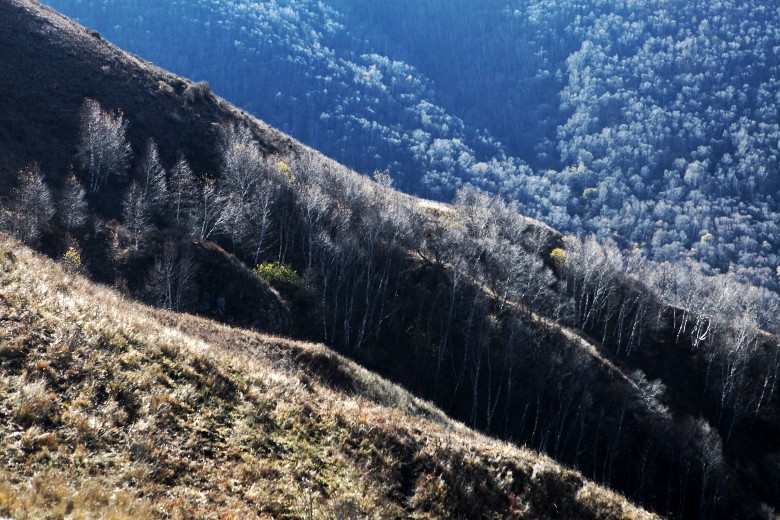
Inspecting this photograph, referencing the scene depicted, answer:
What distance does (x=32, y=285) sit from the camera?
1481 cm

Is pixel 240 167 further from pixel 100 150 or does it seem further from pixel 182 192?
pixel 100 150

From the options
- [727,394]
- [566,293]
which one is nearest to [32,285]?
[566,293]

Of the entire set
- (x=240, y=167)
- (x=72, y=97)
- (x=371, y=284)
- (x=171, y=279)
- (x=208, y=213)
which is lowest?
(x=171, y=279)

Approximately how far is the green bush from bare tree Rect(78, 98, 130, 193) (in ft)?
69.2

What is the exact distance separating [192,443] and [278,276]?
4205 centimetres

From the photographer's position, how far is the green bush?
5291 cm

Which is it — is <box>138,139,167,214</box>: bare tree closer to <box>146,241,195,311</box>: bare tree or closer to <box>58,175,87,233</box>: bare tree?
<box>58,175,87,233</box>: bare tree

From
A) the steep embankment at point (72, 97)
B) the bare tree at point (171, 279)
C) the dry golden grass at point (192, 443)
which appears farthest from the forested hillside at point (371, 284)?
the dry golden grass at point (192, 443)

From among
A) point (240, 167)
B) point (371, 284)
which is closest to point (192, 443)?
point (371, 284)

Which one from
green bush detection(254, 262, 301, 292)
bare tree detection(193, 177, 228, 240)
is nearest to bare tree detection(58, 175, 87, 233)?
bare tree detection(193, 177, 228, 240)

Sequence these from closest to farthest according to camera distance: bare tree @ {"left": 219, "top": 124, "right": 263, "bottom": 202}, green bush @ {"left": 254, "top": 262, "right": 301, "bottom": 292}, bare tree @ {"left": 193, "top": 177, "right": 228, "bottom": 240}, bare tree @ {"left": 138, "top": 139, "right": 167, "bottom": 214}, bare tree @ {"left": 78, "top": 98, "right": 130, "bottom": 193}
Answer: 1. green bush @ {"left": 254, "top": 262, "right": 301, "bottom": 292}
2. bare tree @ {"left": 193, "top": 177, "right": 228, "bottom": 240}
3. bare tree @ {"left": 138, "top": 139, "right": 167, "bottom": 214}
4. bare tree @ {"left": 78, "top": 98, "right": 130, "bottom": 193}
5. bare tree @ {"left": 219, "top": 124, "right": 263, "bottom": 202}

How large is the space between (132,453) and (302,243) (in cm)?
5242

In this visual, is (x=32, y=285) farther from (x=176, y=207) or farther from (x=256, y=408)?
(x=176, y=207)

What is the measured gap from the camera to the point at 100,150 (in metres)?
55.0
